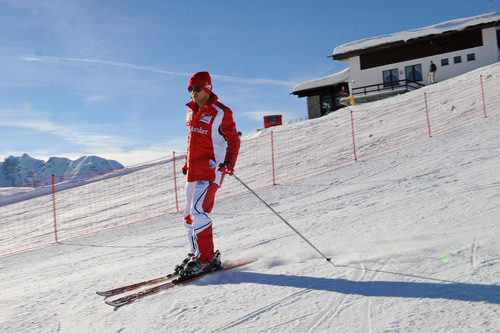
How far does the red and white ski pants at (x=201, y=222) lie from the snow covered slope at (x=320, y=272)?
29 cm

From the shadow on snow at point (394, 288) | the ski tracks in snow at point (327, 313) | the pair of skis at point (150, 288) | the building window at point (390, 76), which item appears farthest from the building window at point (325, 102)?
the ski tracks in snow at point (327, 313)

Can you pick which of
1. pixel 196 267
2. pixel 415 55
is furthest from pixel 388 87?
pixel 196 267

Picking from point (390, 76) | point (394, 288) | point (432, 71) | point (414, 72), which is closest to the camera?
point (394, 288)

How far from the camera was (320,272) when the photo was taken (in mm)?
2969

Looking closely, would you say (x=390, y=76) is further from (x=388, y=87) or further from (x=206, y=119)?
(x=206, y=119)

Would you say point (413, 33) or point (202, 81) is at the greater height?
point (413, 33)

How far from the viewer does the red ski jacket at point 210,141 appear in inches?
139

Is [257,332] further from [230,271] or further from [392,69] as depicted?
[392,69]

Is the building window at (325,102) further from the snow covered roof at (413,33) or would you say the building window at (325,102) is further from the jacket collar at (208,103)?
the jacket collar at (208,103)

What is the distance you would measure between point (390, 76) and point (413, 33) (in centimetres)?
373

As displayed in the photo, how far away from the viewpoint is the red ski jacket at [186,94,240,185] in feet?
11.6

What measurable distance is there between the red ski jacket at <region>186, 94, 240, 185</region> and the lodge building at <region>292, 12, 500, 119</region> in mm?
25754

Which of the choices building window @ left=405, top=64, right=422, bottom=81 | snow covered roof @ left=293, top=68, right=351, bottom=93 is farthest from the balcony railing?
snow covered roof @ left=293, top=68, right=351, bottom=93

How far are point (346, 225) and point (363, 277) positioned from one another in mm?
1747
